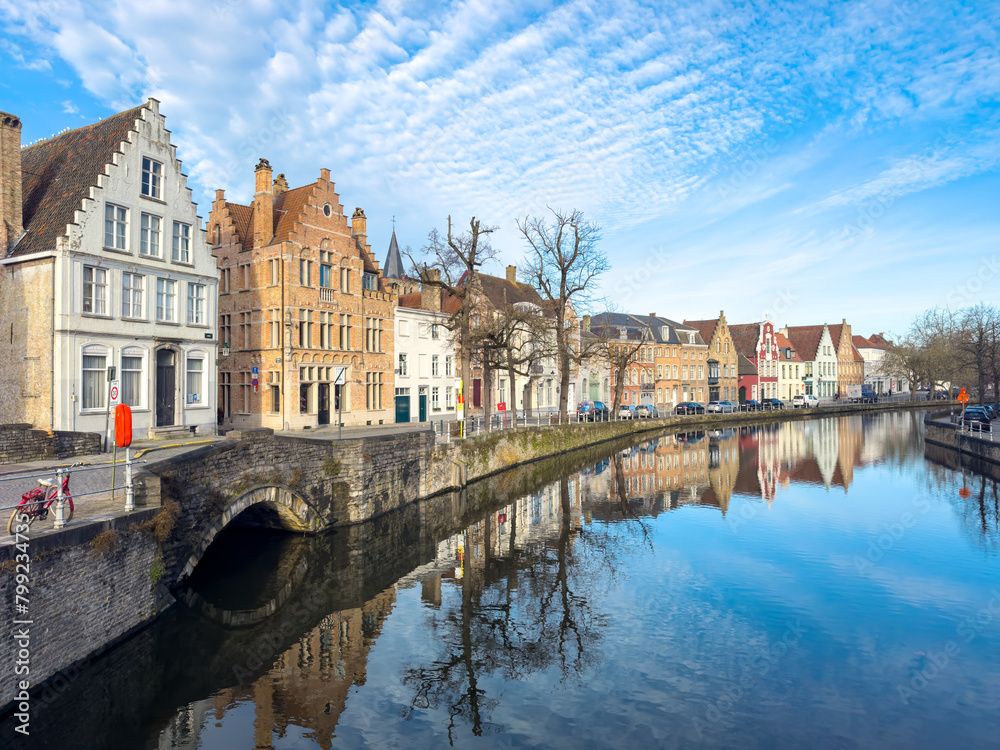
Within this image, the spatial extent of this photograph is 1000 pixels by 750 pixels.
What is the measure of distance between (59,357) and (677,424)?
56748 millimetres

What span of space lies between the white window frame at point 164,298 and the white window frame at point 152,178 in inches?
134

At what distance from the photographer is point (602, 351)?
47219 millimetres

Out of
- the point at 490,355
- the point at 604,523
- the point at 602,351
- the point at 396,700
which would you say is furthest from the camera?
the point at 602,351

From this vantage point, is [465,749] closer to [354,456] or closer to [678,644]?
[678,644]

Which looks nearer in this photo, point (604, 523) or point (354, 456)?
point (354, 456)

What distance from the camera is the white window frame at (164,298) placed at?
A: 2536 cm

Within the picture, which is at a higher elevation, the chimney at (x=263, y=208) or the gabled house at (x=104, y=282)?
the chimney at (x=263, y=208)

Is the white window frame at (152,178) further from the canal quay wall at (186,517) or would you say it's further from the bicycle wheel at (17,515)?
the bicycle wheel at (17,515)

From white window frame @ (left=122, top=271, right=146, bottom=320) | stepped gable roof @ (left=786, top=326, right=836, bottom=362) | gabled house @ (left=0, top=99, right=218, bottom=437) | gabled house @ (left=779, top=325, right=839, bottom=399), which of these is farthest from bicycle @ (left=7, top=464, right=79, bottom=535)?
stepped gable roof @ (left=786, top=326, right=836, bottom=362)

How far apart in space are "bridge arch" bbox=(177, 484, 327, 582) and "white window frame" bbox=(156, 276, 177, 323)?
9.78 m

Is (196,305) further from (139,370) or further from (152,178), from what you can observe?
(152,178)

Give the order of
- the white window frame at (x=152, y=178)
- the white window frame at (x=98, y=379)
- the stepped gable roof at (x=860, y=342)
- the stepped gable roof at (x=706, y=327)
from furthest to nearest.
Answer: the stepped gable roof at (x=860, y=342) < the stepped gable roof at (x=706, y=327) < the white window frame at (x=152, y=178) < the white window frame at (x=98, y=379)

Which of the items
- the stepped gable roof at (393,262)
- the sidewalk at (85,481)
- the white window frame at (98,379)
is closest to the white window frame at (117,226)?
the white window frame at (98,379)

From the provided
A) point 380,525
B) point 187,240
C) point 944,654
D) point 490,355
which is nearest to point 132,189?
point 187,240
